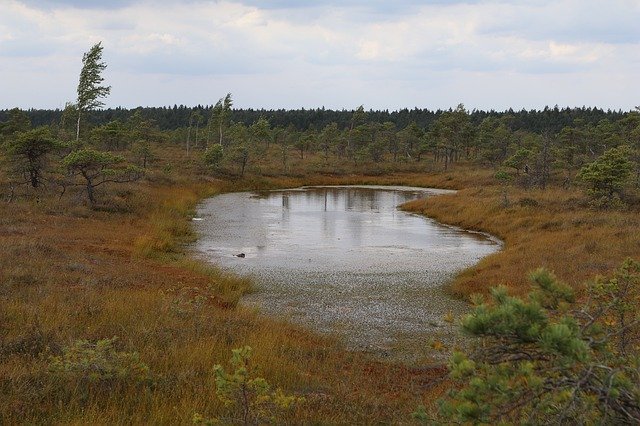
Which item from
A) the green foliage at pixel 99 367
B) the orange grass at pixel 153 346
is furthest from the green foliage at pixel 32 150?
the green foliage at pixel 99 367

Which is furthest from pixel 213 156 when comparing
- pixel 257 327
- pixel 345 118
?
pixel 345 118

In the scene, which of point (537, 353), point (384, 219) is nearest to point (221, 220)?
point (384, 219)

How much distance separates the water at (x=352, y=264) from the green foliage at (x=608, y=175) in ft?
18.5

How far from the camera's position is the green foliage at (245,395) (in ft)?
14.0

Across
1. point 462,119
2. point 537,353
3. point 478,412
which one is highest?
point 462,119

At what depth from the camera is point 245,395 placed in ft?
14.4

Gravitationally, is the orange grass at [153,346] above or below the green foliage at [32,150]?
below

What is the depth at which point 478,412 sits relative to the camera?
118 inches

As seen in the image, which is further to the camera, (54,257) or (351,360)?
(54,257)

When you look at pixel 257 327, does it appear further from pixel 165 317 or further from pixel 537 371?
pixel 537 371

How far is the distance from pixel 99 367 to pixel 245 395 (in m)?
1.97

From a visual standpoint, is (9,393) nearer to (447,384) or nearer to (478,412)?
(478,412)

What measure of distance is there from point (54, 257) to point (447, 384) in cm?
1002

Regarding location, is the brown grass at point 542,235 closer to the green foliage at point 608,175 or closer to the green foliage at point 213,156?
the green foliage at point 608,175
